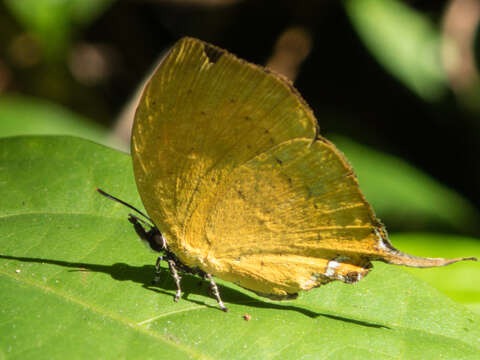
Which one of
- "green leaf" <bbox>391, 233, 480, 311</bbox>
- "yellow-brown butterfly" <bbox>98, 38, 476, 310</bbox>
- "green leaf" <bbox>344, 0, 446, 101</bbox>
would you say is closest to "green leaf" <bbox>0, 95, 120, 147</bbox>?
"yellow-brown butterfly" <bbox>98, 38, 476, 310</bbox>

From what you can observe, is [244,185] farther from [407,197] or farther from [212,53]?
[407,197]

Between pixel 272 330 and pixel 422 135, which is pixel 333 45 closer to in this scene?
pixel 422 135

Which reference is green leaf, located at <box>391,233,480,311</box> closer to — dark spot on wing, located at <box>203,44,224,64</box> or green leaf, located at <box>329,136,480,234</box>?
green leaf, located at <box>329,136,480,234</box>

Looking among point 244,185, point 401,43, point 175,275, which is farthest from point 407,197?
point 175,275

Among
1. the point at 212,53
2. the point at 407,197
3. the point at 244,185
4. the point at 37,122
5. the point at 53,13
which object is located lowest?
the point at 244,185

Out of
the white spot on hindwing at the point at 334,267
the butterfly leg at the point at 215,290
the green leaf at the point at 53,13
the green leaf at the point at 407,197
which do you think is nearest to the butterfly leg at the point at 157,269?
the butterfly leg at the point at 215,290

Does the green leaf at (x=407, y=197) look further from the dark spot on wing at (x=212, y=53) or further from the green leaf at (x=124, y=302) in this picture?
the dark spot on wing at (x=212, y=53)
